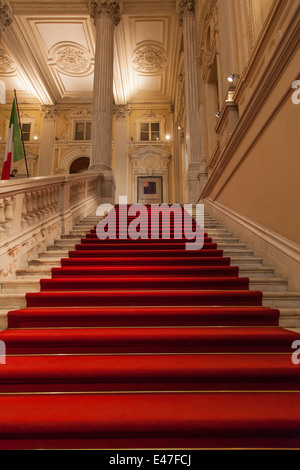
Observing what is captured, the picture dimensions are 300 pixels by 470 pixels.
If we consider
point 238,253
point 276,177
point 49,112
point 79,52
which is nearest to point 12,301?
point 238,253

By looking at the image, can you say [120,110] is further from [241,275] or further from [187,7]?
[241,275]

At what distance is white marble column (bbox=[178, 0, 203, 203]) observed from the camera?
7.96 m

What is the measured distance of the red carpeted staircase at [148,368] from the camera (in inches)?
46.3

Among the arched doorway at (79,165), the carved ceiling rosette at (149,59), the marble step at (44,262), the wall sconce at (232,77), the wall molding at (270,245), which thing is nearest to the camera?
the wall molding at (270,245)

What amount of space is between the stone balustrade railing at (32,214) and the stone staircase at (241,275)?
13 cm

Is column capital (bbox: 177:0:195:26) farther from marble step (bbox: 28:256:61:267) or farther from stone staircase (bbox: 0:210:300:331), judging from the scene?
marble step (bbox: 28:256:61:267)

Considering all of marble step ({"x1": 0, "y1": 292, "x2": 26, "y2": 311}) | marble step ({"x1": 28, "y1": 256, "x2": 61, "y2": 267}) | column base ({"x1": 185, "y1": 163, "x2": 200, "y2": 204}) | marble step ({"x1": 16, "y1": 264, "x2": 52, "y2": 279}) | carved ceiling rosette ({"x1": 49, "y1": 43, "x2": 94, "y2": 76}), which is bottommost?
marble step ({"x1": 0, "y1": 292, "x2": 26, "y2": 311})

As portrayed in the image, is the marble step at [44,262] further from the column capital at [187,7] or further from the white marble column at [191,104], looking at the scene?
the column capital at [187,7]

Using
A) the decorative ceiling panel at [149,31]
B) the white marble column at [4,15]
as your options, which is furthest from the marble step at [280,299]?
the decorative ceiling panel at [149,31]

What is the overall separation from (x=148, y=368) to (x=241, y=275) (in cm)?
152

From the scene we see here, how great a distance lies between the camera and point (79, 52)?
12.2m

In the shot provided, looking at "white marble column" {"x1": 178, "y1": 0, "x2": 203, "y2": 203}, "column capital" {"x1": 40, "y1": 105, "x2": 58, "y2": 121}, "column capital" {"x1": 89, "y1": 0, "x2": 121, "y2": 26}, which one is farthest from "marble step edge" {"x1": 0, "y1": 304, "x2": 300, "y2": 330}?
"column capital" {"x1": 40, "y1": 105, "x2": 58, "y2": 121}

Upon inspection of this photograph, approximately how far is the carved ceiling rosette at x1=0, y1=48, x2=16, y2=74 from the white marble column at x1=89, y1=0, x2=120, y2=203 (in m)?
5.86

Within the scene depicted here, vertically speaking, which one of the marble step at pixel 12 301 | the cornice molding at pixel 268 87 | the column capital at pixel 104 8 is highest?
the column capital at pixel 104 8
